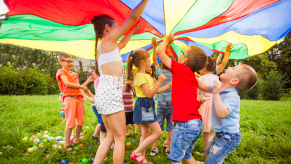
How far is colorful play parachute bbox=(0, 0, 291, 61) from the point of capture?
179 centimetres

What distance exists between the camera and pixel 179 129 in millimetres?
1617

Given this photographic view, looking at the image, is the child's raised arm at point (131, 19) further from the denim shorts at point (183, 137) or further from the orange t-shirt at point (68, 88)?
the orange t-shirt at point (68, 88)

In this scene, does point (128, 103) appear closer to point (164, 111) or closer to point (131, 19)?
point (164, 111)

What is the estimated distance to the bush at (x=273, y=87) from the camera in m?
12.1

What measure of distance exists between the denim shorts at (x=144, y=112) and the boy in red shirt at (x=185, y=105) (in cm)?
48

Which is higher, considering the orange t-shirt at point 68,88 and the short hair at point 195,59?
the short hair at point 195,59

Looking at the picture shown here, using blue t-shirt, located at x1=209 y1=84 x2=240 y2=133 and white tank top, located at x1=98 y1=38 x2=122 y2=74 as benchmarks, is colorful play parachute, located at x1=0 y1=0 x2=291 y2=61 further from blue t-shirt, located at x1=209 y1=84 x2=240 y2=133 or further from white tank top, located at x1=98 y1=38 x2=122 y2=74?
blue t-shirt, located at x1=209 y1=84 x2=240 y2=133

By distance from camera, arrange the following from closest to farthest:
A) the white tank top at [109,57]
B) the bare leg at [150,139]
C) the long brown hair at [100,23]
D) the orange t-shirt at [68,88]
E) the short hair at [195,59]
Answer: the white tank top at [109,57]
the short hair at [195,59]
the long brown hair at [100,23]
the bare leg at [150,139]
the orange t-shirt at [68,88]

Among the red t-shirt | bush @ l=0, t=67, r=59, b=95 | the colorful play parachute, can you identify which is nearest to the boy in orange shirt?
the colorful play parachute

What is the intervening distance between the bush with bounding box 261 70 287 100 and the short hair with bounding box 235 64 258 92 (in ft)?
45.7

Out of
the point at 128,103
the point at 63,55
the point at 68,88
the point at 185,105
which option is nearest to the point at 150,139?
the point at 185,105

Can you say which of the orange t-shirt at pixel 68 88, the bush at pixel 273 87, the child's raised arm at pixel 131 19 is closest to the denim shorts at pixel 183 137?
the child's raised arm at pixel 131 19

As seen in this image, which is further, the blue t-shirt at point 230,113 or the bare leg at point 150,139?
the bare leg at point 150,139

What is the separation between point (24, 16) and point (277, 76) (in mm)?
15898
